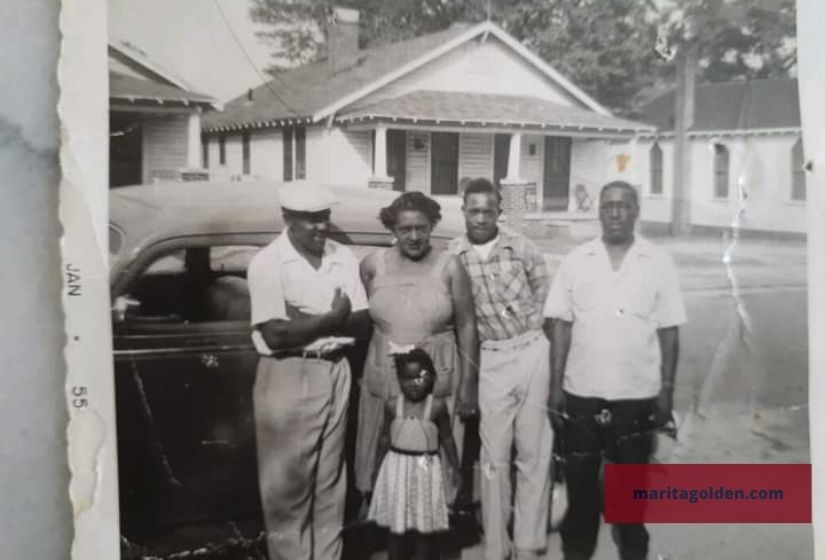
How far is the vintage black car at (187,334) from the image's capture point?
2.70ft

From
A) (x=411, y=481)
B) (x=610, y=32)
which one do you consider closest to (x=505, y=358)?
(x=411, y=481)

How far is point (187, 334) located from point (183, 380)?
5cm

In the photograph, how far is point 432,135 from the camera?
2.78 feet

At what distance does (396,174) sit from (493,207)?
0.11 meters

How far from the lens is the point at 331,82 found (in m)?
0.85

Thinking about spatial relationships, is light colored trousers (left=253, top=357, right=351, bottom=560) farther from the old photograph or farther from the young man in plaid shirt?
the young man in plaid shirt

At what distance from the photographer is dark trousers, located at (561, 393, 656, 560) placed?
87 cm

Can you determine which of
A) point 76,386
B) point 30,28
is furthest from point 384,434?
point 30,28

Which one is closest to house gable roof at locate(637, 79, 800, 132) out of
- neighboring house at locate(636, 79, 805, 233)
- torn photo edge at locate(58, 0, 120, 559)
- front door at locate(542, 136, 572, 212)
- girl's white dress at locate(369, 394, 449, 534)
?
neighboring house at locate(636, 79, 805, 233)

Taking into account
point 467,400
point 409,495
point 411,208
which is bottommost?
point 409,495

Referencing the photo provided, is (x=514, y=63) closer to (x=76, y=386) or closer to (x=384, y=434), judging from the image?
(x=384, y=434)

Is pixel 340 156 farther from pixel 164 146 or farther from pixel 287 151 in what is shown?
pixel 164 146

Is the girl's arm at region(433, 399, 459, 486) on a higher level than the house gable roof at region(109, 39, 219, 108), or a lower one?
lower

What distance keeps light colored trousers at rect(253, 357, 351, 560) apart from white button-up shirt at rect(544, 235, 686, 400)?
0.82 ft
